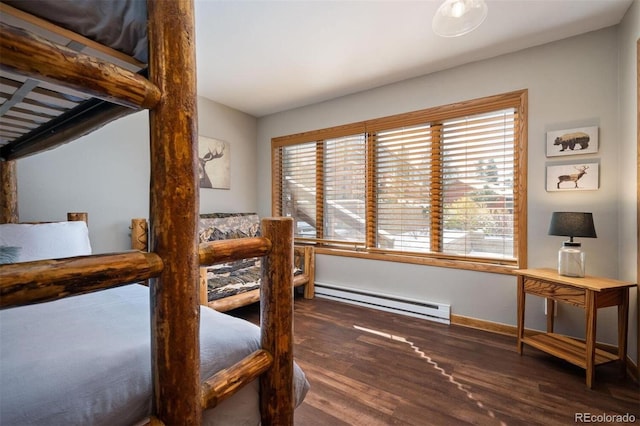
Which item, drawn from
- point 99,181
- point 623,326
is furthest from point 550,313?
point 99,181

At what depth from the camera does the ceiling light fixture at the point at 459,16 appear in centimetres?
150

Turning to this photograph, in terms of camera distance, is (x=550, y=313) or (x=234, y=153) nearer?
(x=550, y=313)

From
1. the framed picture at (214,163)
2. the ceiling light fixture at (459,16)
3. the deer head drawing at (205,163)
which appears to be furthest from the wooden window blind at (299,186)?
the ceiling light fixture at (459,16)

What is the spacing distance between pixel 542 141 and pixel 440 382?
217cm

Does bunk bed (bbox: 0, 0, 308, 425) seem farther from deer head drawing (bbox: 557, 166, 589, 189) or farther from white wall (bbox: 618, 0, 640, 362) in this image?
deer head drawing (bbox: 557, 166, 589, 189)

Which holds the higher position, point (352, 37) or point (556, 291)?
point (352, 37)

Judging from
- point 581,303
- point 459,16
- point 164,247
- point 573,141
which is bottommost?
point 581,303

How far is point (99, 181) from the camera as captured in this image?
272 centimetres

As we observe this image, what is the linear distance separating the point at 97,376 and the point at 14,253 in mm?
1351

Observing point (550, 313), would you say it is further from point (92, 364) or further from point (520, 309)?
point (92, 364)

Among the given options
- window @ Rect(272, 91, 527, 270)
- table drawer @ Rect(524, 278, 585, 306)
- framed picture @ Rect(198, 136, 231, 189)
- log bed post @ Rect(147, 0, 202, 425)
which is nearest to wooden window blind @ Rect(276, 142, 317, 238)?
window @ Rect(272, 91, 527, 270)

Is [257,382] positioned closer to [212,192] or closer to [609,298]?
[609,298]

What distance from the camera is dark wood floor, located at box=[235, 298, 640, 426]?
1.53m

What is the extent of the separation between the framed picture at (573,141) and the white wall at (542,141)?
0.16ft
